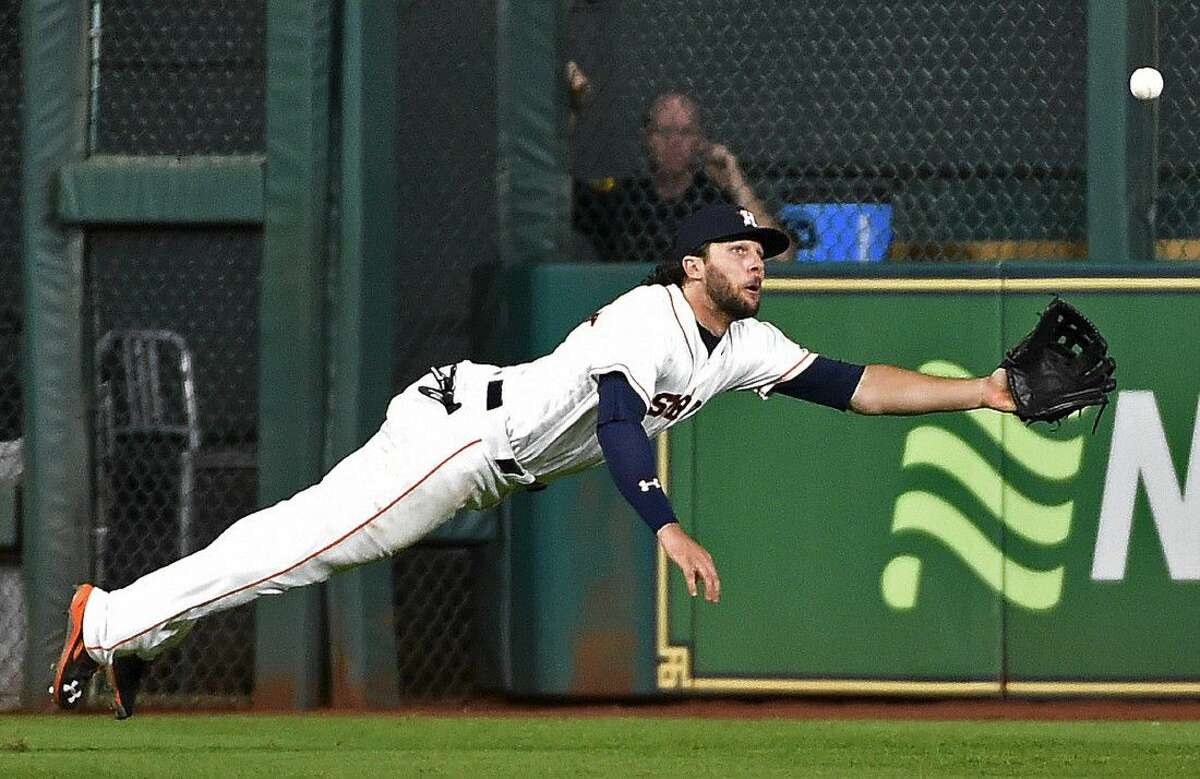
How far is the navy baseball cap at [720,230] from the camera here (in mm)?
5559

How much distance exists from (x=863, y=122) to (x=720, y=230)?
7.93 ft

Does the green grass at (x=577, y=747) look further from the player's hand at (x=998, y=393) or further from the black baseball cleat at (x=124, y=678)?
the player's hand at (x=998, y=393)

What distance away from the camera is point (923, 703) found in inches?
300

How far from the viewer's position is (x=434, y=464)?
570 centimetres

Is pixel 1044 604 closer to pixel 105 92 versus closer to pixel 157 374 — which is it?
pixel 157 374

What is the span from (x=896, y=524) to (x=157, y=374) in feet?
9.36

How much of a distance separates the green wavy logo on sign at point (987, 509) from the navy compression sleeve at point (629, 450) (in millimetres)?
2480

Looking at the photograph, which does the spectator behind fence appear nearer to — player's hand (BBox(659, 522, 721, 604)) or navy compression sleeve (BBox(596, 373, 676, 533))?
navy compression sleeve (BBox(596, 373, 676, 533))

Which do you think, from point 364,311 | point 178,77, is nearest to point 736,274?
point 364,311

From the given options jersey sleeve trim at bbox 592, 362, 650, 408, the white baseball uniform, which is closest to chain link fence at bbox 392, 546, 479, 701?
the white baseball uniform

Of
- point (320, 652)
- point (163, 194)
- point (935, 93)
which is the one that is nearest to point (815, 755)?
point (320, 652)

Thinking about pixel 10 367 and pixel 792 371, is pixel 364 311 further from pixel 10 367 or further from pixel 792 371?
pixel 792 371

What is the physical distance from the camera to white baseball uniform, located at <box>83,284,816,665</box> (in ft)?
18.3

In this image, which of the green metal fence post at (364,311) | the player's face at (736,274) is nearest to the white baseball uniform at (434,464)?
the player's face at (736,274)
